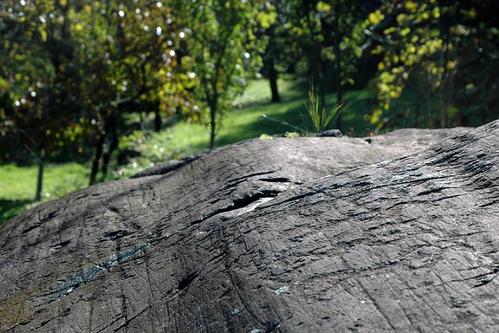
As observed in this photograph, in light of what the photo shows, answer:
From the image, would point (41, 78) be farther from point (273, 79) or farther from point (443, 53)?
point (273, 79)

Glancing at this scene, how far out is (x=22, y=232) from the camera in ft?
17.4

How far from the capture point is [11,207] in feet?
55.4

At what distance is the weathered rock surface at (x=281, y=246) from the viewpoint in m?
3.14

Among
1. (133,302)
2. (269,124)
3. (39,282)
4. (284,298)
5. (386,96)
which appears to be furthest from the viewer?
(269,124)

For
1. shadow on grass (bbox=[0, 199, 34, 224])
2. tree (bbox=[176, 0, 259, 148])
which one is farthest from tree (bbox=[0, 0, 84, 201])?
tree (bbox=[176, 0, 259, 148])

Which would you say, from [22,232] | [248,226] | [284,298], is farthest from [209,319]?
[22,232]

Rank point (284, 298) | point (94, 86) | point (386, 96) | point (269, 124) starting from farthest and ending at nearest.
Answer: point (269, 124), point (94, 86), point (386, 96), point (284, 298)

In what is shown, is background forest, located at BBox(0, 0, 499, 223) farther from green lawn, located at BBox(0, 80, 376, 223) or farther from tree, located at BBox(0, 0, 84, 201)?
green lawn, located at BBox(0, 80, 376, 223)

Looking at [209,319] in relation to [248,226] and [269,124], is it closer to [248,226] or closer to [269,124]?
[248,226]

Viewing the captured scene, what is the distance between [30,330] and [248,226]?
51.8 inches

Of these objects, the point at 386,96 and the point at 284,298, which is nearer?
the point at 284,298

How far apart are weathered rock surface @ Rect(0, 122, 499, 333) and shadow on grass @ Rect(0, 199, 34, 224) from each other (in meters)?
10.7

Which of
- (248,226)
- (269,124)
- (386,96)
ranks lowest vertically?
(269,124)

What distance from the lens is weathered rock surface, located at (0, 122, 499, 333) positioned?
314 cm
